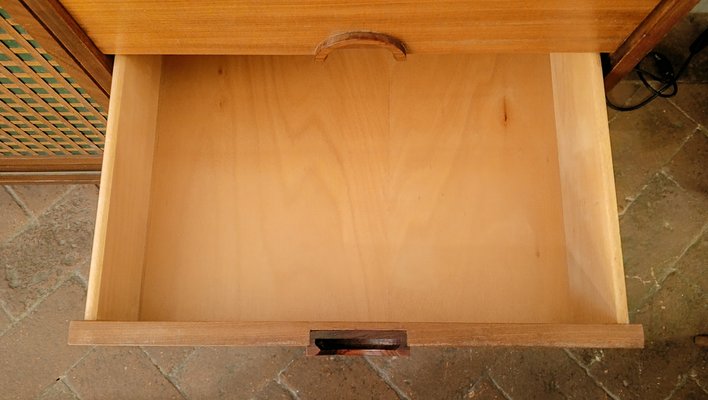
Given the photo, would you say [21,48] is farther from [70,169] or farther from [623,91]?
[623,91]

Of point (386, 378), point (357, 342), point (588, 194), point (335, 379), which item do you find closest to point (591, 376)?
point (386, 378)

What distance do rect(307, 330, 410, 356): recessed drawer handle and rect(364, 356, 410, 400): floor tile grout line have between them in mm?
594

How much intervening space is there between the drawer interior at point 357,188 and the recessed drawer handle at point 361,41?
0.21m

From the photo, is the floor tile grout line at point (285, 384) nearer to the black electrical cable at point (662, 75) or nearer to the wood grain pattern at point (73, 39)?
the wood grain pattern at point (73, 39)

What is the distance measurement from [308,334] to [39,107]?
0.63 m

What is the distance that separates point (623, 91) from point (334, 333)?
106cm

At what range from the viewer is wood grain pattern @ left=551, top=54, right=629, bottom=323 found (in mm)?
668

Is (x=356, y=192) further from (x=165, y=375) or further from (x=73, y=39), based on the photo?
(x=165, y=375)

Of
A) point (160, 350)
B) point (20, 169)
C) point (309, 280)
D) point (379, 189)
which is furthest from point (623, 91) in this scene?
point (20, 169)

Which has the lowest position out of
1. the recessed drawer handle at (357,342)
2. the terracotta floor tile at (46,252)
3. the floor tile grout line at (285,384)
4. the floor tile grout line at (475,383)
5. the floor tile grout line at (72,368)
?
the floor tile grout line at (475,383)

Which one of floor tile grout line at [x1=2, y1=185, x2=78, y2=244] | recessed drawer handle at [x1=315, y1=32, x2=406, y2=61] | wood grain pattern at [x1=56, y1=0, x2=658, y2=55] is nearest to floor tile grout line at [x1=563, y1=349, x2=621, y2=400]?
wood grain pattern at [x1=56, y1=0, x2=658, y2=55]

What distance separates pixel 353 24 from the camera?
623 millimetres

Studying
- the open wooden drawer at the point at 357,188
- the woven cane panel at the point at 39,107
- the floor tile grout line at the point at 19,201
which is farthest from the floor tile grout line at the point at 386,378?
the floor tile grout line at the point at 19,201

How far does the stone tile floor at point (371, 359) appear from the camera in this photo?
1188 millimetres
